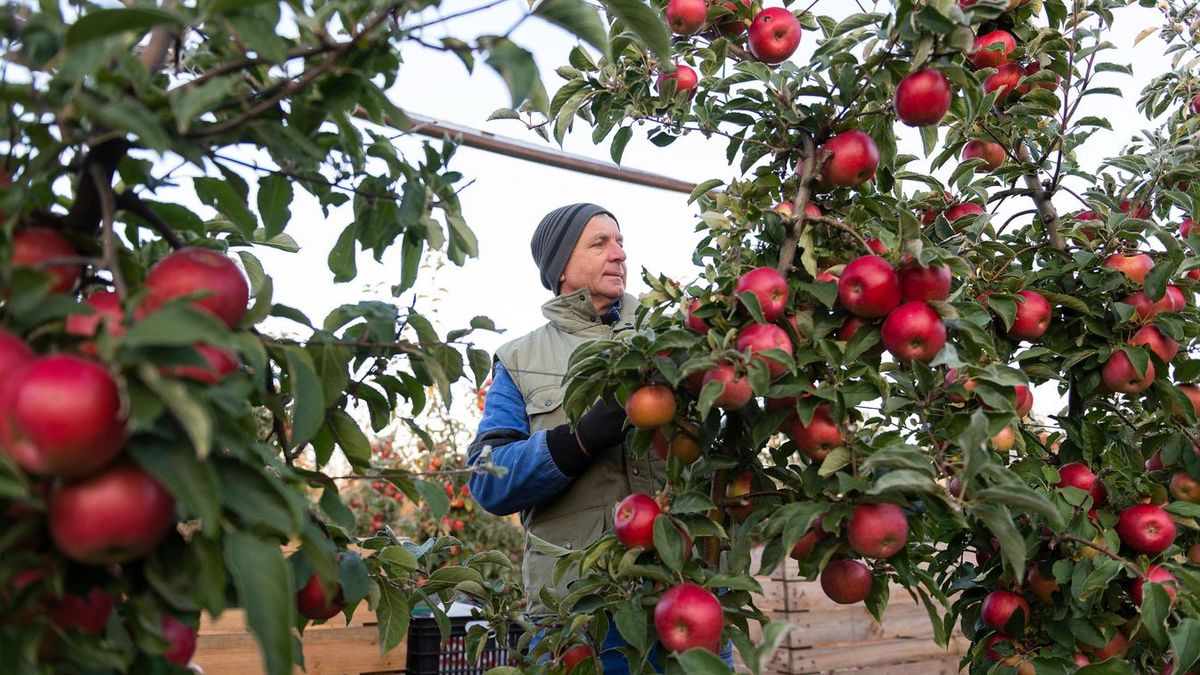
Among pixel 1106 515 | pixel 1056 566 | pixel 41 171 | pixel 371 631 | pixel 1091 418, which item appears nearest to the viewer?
pixel 41 171

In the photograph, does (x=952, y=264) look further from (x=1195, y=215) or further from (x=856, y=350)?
(x=1195, y=215)

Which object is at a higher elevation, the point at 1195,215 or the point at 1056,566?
the point at 1195,215

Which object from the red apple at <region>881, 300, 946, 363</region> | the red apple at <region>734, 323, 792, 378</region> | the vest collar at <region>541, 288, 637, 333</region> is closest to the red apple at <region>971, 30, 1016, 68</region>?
the red apple at <region>881, 300, 946, 363</region>

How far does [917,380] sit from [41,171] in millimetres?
960

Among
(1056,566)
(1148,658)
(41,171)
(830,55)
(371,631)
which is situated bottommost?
(371,631)

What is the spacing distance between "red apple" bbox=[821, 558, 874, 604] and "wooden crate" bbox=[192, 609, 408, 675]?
5.16ft

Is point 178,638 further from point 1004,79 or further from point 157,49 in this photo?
point 1004,79

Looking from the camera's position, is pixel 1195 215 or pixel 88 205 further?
pixel 1195 215

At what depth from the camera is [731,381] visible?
1.14 m

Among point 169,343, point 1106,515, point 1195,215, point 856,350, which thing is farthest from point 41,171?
point 1195,215

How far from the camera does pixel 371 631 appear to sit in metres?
2.73

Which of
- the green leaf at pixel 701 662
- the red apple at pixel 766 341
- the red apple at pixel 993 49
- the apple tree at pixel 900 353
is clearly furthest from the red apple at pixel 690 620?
the red apple at pixel 993 49

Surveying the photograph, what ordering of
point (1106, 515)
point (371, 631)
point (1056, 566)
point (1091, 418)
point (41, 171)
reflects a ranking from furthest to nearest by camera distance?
1. point (371, 631)
2. point (1091, 418)
3. point (1106, 515)
4. point (1056, 566)
5. point (41, 171)

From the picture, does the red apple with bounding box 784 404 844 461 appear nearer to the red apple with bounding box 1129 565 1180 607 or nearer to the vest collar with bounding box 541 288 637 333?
the red apple with bounding box 1129 565 1180 607
